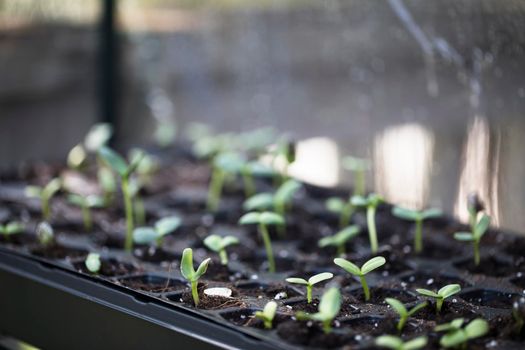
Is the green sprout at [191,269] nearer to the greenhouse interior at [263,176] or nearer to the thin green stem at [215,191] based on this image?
the greenhouse interior at [263,176]

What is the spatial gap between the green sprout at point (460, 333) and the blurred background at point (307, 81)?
0.68 metres

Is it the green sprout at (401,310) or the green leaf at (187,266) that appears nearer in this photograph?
the green sprout at (401,310)

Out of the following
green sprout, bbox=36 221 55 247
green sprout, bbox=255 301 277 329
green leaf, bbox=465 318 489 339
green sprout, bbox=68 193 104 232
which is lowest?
green sprout, bbox=255 301 277 329

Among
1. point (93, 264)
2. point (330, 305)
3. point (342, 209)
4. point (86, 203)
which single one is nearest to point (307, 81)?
point (342, 209)

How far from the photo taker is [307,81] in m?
2.17

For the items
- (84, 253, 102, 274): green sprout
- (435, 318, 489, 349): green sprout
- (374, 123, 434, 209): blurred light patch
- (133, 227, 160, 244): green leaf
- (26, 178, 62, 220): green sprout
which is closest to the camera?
(435, 318, 489, 349): green sprout

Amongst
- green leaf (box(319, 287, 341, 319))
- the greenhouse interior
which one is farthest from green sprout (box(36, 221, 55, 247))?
green leaf (box(319, 287, 341, 319))

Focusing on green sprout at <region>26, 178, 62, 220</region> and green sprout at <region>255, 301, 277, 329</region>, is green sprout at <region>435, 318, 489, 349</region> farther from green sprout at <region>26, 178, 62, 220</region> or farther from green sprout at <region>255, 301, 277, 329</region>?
green sprout at <region>26, 178, 62, 220</region>

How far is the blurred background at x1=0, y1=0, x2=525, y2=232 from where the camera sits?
1.61 m

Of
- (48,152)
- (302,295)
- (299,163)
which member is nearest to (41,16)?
(48,152)

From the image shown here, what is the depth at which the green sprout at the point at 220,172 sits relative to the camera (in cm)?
173

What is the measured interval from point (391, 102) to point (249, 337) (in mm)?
1010

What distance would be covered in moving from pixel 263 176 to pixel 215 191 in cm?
18

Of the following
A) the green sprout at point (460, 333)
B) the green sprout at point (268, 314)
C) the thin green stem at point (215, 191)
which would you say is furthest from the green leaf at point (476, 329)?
the thin green stem at point (215, 191)
